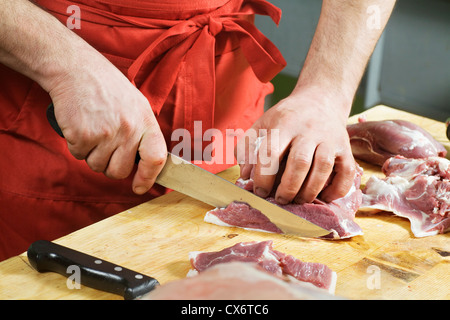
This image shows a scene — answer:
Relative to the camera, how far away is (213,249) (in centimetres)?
164

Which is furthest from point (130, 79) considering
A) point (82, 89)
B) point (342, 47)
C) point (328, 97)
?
point (342, 47)

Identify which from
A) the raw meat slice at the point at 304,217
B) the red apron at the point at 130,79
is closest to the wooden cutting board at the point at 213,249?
the raw meat slice at the point at 304,217

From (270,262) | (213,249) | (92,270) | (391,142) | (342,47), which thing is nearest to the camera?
(92,270)

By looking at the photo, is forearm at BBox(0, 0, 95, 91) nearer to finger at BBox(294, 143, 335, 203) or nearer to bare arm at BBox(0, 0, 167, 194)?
bare arm at BBox(0, 0, 167, 194)

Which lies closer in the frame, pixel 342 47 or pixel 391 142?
pixel 342 47

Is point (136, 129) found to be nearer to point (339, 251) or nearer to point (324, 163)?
point (324, 163)

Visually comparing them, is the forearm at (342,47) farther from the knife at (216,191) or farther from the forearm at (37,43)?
→ the forearm at (37,43)

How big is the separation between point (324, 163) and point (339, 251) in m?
0.27

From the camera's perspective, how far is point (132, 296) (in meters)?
1.33

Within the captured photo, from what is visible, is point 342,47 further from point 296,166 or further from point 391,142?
point 296,166

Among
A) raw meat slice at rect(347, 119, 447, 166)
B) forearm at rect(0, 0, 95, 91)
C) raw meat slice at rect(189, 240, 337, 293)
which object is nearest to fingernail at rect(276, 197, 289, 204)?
raw meat slice at rect(189, 240, 337, 293)

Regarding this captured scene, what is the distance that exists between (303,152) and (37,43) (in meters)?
0.86

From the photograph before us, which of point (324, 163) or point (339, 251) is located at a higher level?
point (324, 163)

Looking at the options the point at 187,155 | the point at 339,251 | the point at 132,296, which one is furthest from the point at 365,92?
the point at 132,296
